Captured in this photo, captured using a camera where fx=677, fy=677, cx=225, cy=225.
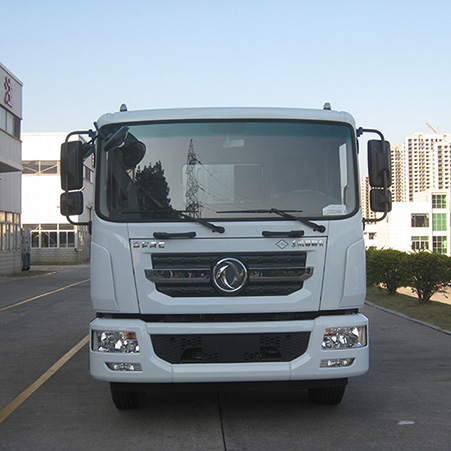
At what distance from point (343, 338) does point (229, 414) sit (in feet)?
4.48

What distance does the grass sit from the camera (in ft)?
44.7

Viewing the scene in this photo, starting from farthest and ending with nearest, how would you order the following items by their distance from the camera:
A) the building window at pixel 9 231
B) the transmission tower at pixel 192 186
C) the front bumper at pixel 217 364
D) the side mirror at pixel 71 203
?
the building window at pixel 9 231 → the side mirror at pixel 71 203 → the transmission tower at pixel 192 186 → the front bumper at pixel 217 364

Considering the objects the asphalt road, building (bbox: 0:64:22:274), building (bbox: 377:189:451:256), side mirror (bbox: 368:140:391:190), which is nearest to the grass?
the asphalt road

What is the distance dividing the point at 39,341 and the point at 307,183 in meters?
6.85

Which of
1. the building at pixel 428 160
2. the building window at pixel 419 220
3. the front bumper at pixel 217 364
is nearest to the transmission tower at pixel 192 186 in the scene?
the front bumper at pixel 217 364

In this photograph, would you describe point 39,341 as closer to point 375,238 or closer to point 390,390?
point 390,390

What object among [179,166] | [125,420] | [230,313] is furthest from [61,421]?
[179,166]

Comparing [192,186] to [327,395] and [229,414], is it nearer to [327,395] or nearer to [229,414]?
[229,414]

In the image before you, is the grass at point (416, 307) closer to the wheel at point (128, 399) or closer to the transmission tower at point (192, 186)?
the wheel at point (128, 399)

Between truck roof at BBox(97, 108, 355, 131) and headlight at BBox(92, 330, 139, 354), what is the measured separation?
6.22ft

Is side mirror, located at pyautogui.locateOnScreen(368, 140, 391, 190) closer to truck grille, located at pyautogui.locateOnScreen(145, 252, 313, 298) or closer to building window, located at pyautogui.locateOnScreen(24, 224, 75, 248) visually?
truck grille, located at pyautogui.locateOnScreen(145, 252, 313, 298)

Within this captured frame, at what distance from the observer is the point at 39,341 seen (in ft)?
36.8

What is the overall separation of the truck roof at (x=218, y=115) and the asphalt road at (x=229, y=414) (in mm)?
2681

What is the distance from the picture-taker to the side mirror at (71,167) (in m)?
6.17
